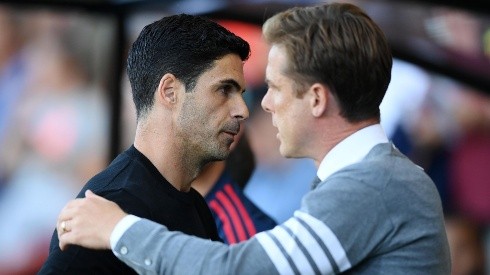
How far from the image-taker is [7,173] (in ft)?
12.5

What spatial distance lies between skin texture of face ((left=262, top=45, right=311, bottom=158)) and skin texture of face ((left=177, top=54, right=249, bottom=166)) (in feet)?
1.23

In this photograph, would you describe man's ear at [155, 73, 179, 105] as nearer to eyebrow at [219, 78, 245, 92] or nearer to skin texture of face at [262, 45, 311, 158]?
eyebrow at [219, 78, 245, 92]

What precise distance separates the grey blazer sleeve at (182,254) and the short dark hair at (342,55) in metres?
0.32

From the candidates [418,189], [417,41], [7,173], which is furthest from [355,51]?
[417,41]

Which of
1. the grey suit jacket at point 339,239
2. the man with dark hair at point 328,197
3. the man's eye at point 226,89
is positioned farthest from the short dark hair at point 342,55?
the man's eye at point 226,89

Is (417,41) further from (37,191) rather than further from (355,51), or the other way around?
(355,51)

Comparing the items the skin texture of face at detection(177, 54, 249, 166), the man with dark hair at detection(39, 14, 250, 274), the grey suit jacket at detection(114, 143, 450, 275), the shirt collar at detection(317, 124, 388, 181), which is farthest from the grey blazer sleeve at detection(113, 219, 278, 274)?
the skin texture of face at detection(177, 54, 249, 166)

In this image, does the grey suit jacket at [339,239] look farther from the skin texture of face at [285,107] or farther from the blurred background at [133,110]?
the blurred background at [133,110]

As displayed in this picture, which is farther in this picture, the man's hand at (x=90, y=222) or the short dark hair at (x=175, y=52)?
the short dark hair at (x=175, y=52)

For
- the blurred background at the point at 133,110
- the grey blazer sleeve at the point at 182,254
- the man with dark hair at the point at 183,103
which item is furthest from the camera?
the blurred background at the point at 133,110

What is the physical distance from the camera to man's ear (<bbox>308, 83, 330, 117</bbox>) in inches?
69.7

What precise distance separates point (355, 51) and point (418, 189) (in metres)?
0.27

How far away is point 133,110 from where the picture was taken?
→ 4027mm

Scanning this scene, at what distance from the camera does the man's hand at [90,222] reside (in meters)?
1.74
